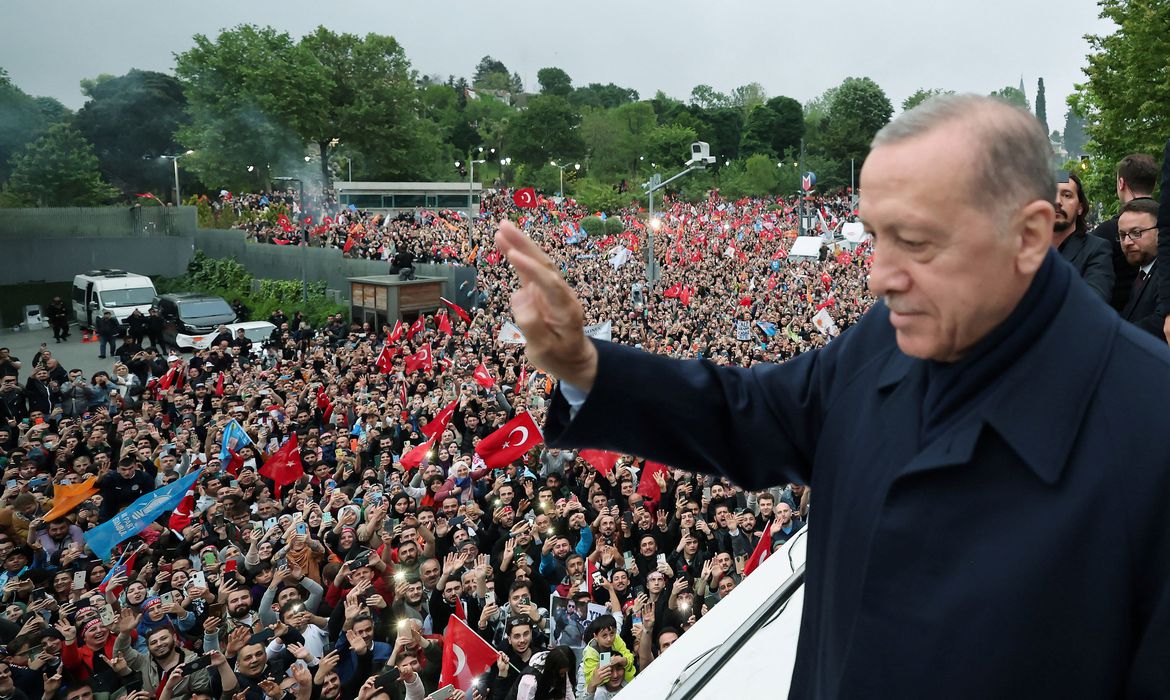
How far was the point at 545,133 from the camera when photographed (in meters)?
78.8

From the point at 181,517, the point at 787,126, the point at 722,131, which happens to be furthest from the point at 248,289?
the point at 722,131

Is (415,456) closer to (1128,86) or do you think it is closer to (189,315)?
(189,315)

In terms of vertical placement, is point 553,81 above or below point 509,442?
above

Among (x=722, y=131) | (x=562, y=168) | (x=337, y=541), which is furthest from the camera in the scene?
(x=722, y=131)

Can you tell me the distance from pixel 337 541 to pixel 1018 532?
25.0ft

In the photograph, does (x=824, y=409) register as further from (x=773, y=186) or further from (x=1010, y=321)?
(x=773, y=186)

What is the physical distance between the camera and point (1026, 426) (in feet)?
3.40

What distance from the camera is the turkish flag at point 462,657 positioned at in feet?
17.6

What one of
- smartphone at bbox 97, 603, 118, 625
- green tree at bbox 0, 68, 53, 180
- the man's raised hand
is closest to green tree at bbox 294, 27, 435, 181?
green tree at bbox 0, 68, 53, 180

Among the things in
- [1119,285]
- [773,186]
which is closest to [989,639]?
[1119,285]

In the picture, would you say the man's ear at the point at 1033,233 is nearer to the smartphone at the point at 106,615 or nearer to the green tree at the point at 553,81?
the smartphone at the point at 106,615

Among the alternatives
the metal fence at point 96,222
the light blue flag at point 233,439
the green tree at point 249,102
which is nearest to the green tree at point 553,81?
the green tree at point 249,102

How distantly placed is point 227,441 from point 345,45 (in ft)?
180

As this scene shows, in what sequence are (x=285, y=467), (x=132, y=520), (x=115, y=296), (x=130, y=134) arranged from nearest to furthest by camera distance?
(x=132, y=520), (x=285, y=467), (x=115, y=296), (x=130, y=134)
